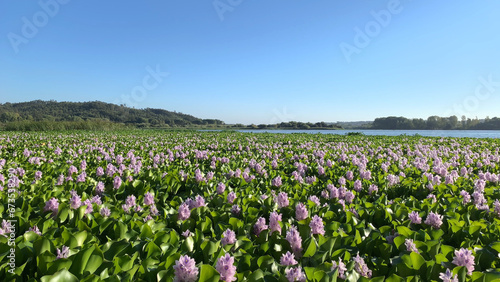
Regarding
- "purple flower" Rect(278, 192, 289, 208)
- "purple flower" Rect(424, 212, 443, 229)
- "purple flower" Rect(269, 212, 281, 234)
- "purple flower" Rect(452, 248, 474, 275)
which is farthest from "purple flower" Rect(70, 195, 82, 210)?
"purple flower" Rect(424, 212, 443, 229)

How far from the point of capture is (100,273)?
1.59m

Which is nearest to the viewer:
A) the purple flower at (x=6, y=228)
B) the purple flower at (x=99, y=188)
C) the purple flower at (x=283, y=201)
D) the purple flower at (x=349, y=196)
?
the purple flower at (x=6, y=228)

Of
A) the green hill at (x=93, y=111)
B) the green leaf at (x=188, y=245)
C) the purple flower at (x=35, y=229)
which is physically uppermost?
the green hill at (x=93, y=111)

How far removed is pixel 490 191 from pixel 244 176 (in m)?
3.92

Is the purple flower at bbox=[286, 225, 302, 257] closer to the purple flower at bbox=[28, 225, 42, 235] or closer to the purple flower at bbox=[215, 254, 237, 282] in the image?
the purple flower at bbox=[215, 254, 237, 282]

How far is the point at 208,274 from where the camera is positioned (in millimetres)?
1413

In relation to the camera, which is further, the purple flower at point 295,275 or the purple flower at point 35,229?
the purple flower at point 35,229

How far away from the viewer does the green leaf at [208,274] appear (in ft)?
4.59

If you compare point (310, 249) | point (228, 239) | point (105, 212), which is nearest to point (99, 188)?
point (105, 212)

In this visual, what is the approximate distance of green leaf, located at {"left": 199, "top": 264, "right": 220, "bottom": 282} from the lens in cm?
140

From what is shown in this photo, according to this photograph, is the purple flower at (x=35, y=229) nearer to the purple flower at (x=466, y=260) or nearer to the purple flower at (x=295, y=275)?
the purple flower at (x=295, y=275)

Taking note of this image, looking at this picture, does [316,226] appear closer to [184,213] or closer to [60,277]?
[184,213]

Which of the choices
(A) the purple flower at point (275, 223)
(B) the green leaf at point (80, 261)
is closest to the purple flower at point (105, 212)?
(B) the green leaf at point (80, 261)

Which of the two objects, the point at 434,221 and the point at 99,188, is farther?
the point at 99,188
